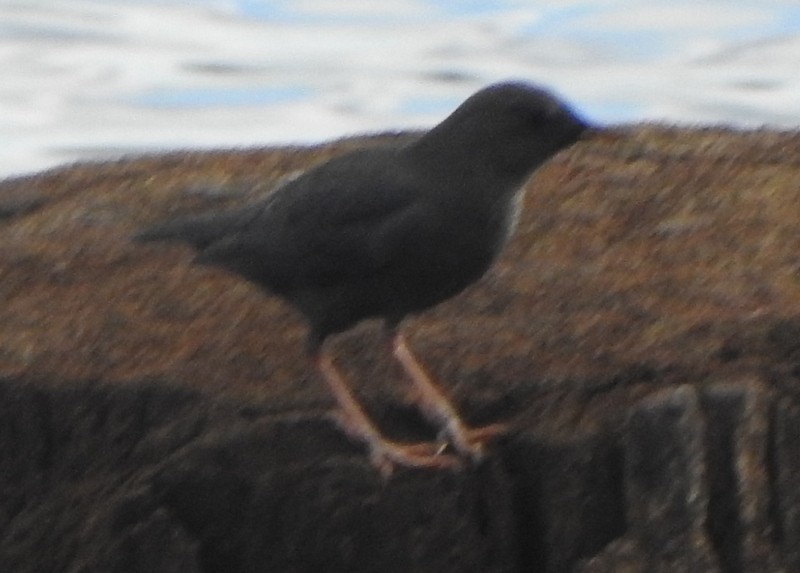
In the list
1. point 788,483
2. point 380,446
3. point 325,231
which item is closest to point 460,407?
point 380,446

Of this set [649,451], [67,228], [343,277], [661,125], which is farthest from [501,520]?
[661,125]

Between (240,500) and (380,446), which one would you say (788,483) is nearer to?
(380,446)

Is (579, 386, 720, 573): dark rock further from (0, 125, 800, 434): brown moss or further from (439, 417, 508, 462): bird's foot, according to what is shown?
(439, 417, 508, 462): bird's foot

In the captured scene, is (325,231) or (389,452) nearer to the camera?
(389,452)

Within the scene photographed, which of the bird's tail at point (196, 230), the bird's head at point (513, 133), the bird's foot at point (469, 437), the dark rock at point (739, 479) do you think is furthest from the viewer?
the bird's tail at point (196, 230)

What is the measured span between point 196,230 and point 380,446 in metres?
0.98

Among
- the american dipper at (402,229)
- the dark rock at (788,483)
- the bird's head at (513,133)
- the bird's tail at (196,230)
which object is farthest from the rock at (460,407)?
the bird's head at (513,133)

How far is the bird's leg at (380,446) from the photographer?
15.9 ft

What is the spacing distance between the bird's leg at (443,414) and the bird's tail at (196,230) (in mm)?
675

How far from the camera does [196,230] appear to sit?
547 centimetres

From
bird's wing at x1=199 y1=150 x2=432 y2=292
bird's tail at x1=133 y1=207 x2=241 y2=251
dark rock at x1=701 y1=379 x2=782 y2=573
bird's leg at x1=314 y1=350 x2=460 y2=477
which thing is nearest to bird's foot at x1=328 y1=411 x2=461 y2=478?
bird's leg at x1=314 y1=350 x2=460 y2=477

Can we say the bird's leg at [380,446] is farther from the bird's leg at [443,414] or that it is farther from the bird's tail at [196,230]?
the bird's tail at [196,230]

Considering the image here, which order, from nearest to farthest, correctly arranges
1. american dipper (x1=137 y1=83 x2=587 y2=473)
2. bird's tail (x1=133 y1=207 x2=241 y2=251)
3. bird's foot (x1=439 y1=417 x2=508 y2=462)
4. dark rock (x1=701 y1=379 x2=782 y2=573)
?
dark rock (x1=701 y1=379 x2=782 y2=573), bird's foot (x1=439 y1=417 x2=508 y2=462), american dipper (x1=137 y1=83 x2=587 y2=473), bird's tail (x1=133 y1=207 x2=241 y2=251)

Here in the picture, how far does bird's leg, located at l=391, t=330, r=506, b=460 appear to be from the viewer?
4848 millimetres
